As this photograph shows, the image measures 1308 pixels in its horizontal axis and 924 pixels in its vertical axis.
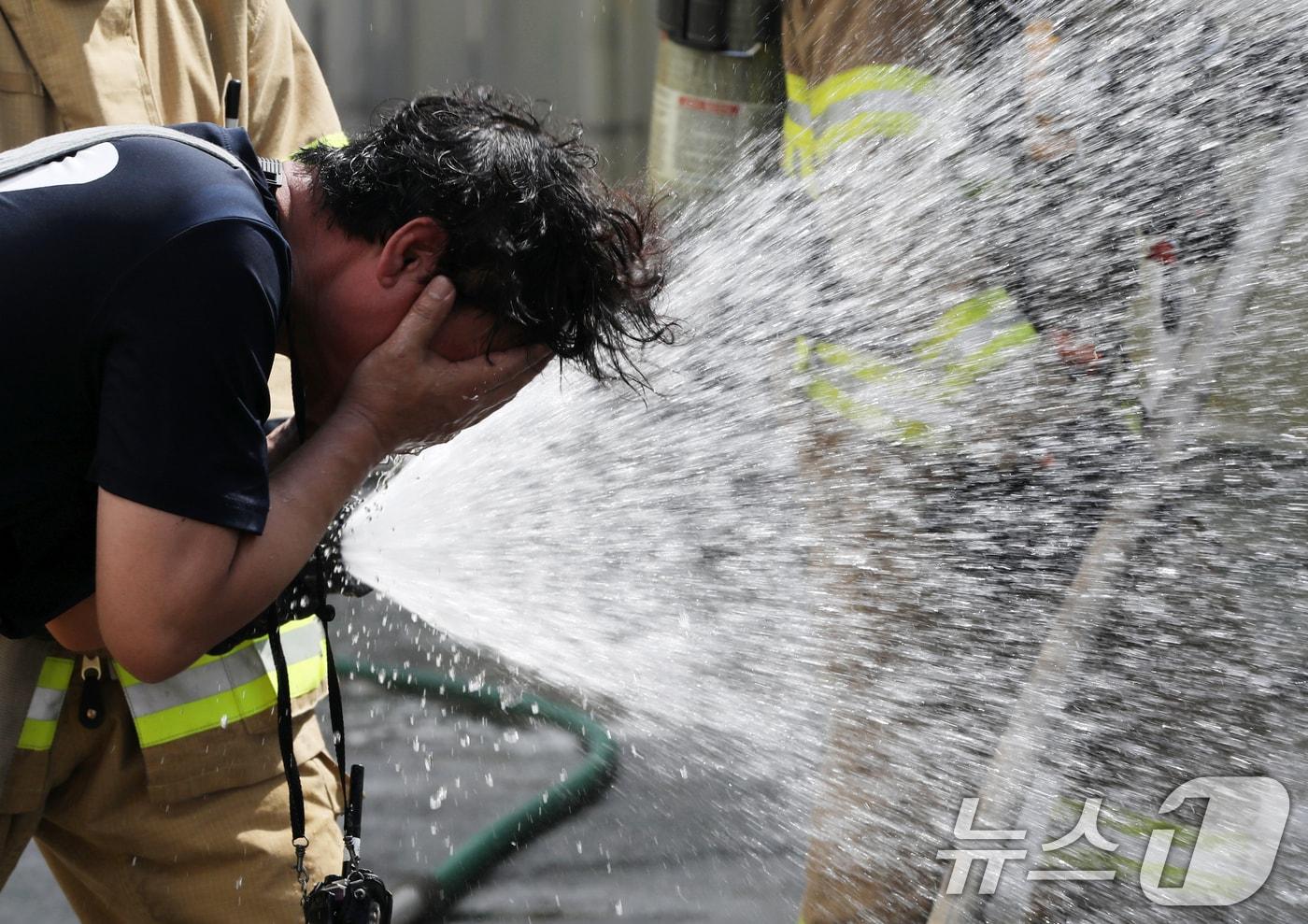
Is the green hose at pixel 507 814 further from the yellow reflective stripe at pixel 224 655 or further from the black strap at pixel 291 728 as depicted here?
the black strap at pixel 291 728

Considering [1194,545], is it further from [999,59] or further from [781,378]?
[999,59]

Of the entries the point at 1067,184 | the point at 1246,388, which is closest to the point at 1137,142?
the point at 1067,184

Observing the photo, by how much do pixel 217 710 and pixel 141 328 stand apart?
1012 mm

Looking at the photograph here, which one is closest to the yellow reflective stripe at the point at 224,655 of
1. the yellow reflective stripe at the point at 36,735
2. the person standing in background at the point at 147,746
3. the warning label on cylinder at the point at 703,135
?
the person standing in background at the point at 147,746

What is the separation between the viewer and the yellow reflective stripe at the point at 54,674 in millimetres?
1922

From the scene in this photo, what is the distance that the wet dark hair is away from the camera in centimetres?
151

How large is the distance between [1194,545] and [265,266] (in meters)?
1.76

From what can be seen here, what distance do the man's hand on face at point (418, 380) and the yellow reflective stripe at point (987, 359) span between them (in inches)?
45.2

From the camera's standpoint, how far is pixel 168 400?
3.98 feet

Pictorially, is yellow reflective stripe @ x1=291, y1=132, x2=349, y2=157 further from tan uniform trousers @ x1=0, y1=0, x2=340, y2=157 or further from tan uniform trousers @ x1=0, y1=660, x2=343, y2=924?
tan uniform trousers @ x1=0, y1=660, x2=343, y2=924

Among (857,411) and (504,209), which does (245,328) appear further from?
(857,411)

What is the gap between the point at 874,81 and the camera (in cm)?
236

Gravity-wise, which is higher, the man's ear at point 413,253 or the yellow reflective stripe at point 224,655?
the man's ear at point 413,253

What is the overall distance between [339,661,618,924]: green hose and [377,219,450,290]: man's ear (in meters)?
1.76
